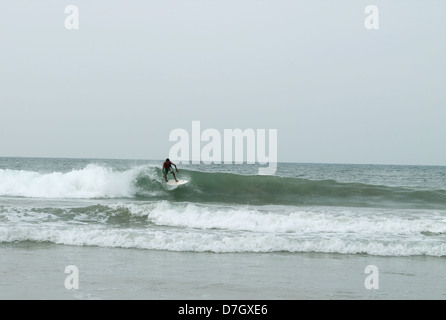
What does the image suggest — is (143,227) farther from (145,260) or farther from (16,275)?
(16,275)

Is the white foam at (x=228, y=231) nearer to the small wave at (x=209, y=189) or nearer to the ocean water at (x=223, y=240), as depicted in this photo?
the ocean water at (x=223, y=240)

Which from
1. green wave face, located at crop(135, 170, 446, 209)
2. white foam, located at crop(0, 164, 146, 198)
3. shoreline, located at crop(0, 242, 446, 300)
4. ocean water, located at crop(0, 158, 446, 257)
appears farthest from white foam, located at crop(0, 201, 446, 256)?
white foam, located at crop(0, 164, 146, 198)

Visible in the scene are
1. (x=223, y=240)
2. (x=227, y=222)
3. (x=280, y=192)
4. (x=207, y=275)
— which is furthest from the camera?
(x=280, y=192)

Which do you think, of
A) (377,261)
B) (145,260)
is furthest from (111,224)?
(377,261)

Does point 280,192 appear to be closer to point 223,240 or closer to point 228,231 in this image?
point 228,231

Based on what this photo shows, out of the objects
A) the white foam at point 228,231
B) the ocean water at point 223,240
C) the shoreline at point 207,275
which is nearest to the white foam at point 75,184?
the ocean water at point 223,240

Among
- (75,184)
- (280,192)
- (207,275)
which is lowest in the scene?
(280,192)

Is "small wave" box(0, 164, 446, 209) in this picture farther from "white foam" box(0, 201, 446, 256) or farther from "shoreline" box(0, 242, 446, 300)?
"shoreline" box(0, 242, 446, 300)

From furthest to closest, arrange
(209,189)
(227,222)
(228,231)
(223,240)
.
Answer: (209,189) → (227,222) → (228,231) → (223,240)

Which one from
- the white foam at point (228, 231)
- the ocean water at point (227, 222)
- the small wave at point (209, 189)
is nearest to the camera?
the white foam at point (228, 231)

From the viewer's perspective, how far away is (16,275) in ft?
24.0

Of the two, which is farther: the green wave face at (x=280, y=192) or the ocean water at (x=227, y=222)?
the green wave face at (x=280, y=192)

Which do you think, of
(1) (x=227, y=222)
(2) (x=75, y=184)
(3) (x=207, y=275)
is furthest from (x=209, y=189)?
(3) (x=207, y=275)
